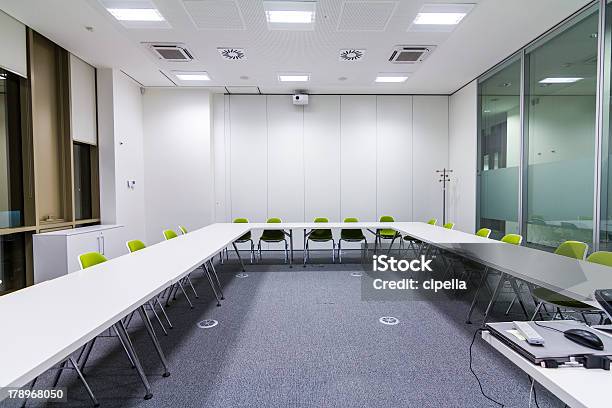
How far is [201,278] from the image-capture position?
497cm

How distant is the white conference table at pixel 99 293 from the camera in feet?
3.83

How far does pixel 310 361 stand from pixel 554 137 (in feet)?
14.5

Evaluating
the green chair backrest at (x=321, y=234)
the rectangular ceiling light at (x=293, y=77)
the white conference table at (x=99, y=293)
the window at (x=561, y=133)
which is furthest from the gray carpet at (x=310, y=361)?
the rectangular ceiling light at (x=293, y=77)

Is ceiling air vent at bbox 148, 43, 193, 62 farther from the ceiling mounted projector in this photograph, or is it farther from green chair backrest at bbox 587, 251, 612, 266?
green chair backrest at bbox 587, 251, 612, 266

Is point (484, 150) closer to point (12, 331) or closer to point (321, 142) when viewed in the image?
point (321, 142)

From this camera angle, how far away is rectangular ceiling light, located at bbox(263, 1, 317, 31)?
3.72m

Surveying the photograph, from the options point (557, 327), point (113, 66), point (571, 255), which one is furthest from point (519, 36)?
point (113, 66)

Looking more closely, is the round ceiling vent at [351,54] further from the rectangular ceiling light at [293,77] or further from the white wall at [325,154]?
the white wall at [325,154]

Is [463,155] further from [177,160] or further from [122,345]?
[122,345]

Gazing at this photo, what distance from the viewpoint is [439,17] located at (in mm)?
4055

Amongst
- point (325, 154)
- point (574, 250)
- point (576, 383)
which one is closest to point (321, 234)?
point (325, 154)

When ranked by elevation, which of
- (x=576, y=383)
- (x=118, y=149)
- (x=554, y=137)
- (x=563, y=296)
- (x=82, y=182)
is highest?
(x=118, y=149)

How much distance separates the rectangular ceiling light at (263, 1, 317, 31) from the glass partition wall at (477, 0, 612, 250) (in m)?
3.39

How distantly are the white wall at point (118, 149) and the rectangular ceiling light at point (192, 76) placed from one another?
3.62 feet
